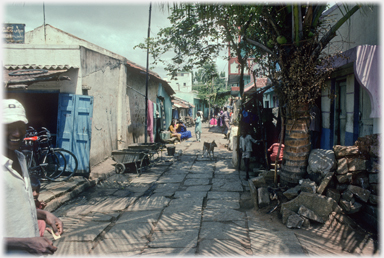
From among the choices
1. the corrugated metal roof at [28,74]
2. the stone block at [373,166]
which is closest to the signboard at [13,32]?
the corrugated metal roof at [28,74]

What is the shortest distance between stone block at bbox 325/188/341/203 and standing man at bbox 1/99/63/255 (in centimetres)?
427

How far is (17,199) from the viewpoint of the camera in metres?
1.77

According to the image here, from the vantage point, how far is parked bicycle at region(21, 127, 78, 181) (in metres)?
6.71

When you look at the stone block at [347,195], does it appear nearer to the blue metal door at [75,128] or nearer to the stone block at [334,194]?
the stone block at [334,194]

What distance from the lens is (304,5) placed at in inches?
196

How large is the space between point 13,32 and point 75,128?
5228mm

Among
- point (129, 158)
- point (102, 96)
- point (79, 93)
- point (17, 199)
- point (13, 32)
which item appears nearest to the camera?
point (17, 199)

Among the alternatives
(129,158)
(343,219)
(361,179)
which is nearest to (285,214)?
(343,219)

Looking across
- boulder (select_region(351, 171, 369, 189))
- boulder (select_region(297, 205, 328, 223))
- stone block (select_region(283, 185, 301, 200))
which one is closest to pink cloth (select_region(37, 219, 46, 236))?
boulder (select_region(297, 205, 328, 223))

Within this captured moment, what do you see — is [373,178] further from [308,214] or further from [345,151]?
[308,214]

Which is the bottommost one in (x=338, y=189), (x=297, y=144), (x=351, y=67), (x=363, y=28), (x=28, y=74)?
(x=338, y=189)

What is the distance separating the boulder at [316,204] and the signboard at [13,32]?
10570mm

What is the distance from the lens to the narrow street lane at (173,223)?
3.68 metres

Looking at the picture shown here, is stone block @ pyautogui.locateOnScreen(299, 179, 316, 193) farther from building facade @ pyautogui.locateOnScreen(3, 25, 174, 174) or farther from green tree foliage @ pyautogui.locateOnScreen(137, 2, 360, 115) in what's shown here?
building facade @ pyautogui.locateOnScreen(3, 25, 174, 174)
